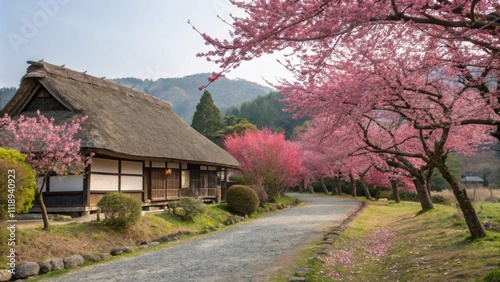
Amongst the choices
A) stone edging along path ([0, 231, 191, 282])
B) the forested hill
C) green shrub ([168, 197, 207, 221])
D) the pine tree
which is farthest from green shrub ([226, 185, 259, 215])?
the forested hill

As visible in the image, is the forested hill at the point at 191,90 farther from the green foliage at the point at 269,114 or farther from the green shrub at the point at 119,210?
the green shrub at the point at 119,210

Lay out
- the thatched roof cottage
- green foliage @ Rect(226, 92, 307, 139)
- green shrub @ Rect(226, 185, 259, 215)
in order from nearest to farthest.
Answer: the thatched roof cottage < green shrub @ Rect(226, 185, 259, 215) < green foliage @ Rect(226, 92, 307, 139)

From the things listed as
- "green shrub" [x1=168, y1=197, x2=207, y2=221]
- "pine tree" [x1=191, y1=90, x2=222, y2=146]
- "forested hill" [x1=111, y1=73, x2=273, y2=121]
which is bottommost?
"green shrub" [x1=168, y1=197, x2=207, y2=221]

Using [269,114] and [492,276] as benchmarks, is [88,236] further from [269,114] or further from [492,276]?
[269,114]

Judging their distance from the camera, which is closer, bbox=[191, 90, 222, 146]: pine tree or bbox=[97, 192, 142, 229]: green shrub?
bbox=[97, 192, 142, 229]: green shrub

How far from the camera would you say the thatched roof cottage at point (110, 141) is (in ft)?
40.3

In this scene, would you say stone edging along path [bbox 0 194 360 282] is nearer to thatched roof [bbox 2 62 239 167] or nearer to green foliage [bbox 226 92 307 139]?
thatched roof [bbox 2 62 239 167]

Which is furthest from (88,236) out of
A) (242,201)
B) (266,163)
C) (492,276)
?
(266,163)

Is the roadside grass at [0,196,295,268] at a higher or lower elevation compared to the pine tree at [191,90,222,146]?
lower

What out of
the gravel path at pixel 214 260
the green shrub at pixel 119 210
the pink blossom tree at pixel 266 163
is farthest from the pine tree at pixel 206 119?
the green shrub at pixel 119 210

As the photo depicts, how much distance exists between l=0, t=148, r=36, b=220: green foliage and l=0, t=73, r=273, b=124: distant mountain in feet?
472

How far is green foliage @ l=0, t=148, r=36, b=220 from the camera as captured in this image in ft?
24.9

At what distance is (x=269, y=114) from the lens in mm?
71812

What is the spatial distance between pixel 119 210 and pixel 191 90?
532 ft
